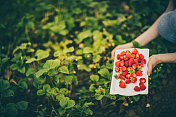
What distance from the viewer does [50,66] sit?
171 centimetres

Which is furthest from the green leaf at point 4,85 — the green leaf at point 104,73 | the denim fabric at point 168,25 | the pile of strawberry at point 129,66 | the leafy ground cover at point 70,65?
the denim fabric at point 168,25

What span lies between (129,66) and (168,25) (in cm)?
65

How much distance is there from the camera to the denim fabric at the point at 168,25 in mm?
1697

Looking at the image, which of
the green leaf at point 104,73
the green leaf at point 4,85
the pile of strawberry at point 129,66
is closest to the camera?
the pile of strawberry at point 129,66

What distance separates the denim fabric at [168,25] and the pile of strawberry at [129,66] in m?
0.43

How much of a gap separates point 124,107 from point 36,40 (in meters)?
1.94

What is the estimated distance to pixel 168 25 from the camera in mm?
1763

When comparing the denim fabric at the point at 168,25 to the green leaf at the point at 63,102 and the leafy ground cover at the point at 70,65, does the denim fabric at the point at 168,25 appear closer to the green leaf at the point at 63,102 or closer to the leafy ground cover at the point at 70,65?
the leafy ground cover at the point at 70,65

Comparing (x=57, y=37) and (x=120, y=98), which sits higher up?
(x=57, y=37)

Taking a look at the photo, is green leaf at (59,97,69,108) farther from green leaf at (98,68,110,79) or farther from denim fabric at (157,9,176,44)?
denim fabric at (157,9,176,44)

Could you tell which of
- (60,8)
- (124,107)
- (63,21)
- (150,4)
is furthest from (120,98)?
(60,8)

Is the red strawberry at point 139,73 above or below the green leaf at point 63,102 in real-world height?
above

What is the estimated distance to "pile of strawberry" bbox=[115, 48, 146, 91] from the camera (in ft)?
5.18

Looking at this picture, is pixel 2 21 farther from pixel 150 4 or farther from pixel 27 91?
pixel 150 4
